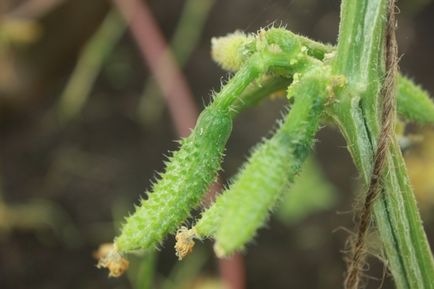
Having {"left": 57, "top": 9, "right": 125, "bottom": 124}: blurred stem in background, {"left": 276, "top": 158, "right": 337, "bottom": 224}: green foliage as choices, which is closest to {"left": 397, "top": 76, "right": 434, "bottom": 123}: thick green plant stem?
{"left": 276, "top": 158, "right": 337, "bottom": 224}: green foliage

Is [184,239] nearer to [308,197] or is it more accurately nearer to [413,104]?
[413,104]

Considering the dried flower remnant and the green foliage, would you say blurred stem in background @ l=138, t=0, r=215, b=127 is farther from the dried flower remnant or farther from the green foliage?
the dried flower remnant

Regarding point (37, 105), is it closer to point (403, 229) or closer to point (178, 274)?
point (178, 274)

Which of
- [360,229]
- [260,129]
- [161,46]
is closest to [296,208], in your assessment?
[260,129]

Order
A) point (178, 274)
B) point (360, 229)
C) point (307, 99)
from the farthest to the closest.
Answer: point (178, 274), point (360, 229), point (307, 99)

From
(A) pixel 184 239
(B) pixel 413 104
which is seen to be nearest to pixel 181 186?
(A) pixel 184 239

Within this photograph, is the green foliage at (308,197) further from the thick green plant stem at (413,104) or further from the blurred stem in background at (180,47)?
the thick green plant stem at (413,104)

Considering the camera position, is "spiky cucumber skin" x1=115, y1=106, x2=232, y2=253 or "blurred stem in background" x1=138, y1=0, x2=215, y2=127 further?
"blurred stem in background" x1=138, y1=0, x2=215, y2=127
